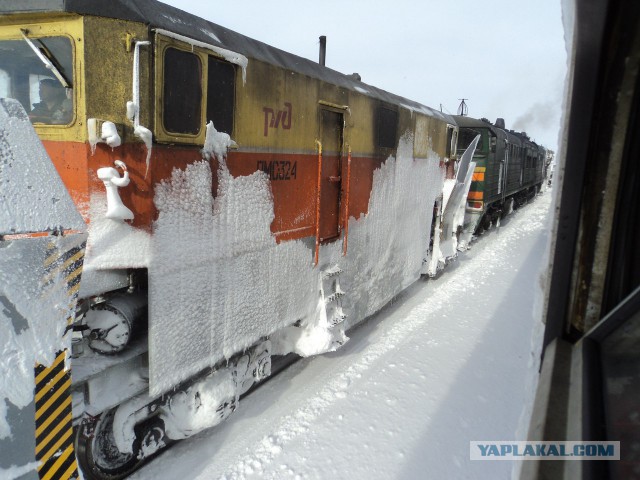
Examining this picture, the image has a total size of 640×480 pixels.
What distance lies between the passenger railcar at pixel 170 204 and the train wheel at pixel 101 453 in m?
0.01

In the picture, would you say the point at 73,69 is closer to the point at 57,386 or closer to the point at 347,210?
the point at 57,386

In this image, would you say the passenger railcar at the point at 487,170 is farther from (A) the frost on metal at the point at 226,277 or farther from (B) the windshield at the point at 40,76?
(B) the windshield at the point at 40,76

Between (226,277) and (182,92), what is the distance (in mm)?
1474

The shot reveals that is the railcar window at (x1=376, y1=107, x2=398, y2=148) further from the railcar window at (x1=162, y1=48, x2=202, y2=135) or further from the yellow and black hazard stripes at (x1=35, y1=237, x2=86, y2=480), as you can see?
the yellow and black hazard stripes at (x1=35, y1=237, x2=86, y2=480)

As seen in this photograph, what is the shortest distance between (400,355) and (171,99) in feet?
13.9

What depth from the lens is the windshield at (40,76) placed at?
2.77 m

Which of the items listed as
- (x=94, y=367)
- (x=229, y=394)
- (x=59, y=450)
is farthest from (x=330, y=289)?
(x=59, y=450)

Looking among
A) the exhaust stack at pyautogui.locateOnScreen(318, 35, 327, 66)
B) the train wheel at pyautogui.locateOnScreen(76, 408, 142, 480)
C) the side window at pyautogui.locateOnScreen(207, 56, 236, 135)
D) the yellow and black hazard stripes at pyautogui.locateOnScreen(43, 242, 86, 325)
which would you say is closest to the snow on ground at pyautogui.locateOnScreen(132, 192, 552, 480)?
the train wheel at pyautogui.locateOnScreen(76, 408, 142, 480)

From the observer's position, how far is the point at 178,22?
122 inches

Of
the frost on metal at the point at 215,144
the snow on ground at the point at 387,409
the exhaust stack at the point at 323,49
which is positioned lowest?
the snow on ground at the point at 387,409

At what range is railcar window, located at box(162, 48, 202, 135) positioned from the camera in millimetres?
3020

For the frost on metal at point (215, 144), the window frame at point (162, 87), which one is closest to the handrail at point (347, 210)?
the frost on metal at point (215, 144)
